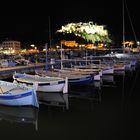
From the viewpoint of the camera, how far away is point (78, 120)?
1473cm

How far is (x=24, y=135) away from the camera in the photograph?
1284 cm

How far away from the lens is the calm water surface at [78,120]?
12766 mm

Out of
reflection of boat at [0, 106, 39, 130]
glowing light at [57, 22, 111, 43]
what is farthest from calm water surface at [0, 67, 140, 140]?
glowing light at [57, 22, 111, 43]

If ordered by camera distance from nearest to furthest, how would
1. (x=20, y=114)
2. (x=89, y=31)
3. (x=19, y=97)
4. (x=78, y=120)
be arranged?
(x=78, y=120) < (x=20, y=114) < (x=19, y=97) < (x=89, y=31)

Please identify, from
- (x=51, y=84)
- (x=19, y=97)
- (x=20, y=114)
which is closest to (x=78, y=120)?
(x=20, y=114)


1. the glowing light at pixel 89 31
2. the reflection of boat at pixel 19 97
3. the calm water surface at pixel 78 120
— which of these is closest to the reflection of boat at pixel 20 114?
the calm water surface at pixel 78 120

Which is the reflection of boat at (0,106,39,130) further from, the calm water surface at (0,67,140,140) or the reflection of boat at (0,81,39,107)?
the reflection of boat at (0,81,39,107)

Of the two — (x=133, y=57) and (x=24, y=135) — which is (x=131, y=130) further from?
(x=133, y=57)

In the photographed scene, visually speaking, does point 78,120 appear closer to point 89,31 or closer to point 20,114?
point 20,114

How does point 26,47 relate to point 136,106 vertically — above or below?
above

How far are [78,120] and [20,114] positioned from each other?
3023mm

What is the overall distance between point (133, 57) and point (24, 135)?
4294 cm

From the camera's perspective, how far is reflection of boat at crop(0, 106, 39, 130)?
1480 centimetres

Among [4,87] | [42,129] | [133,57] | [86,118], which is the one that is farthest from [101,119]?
[133,57]
